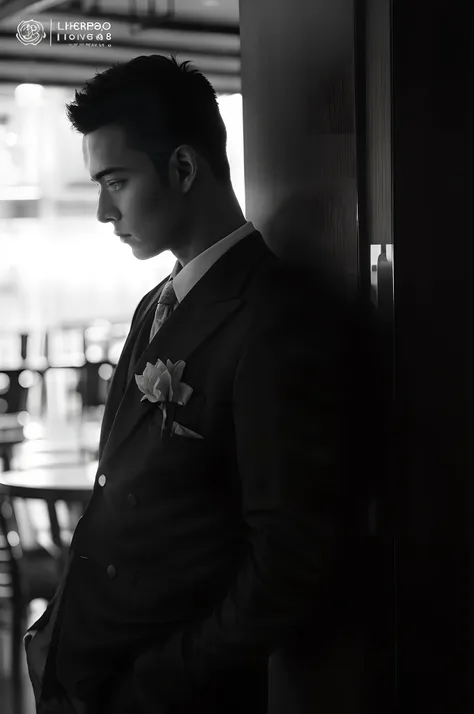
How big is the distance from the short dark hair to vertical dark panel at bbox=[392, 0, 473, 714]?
0.27 m

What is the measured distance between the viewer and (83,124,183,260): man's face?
1256 mm

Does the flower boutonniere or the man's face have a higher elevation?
the man's face

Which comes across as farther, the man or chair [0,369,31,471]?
chair [0,369,31,471]

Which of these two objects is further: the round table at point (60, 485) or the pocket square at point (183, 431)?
the round table at point (60, 485)

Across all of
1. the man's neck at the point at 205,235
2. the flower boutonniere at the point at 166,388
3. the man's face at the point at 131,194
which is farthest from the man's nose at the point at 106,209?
the flower boutonniere at the point at 166,388

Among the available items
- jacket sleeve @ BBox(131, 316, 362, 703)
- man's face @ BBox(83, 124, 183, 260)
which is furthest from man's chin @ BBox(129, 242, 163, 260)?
jacket sleeve @ BBox(131, 316, 362, 703)

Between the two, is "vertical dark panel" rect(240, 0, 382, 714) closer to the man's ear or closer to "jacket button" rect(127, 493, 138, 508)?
the man's ear

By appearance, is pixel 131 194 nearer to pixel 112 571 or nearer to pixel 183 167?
pixel 183 167

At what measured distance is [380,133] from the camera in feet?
4.10

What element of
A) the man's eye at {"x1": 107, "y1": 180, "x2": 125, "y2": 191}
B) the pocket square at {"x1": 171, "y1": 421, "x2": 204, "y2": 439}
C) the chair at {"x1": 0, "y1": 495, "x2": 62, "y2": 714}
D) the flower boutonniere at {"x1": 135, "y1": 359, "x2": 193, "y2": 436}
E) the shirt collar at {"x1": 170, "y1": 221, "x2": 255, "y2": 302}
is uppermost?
the man's eye at {"x1": 107, "y1": 180, "x2": 125, "y2": 191}

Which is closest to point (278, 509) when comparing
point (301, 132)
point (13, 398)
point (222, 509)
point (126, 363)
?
point (222, 509)

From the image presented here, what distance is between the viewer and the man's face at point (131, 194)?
1.26 metres

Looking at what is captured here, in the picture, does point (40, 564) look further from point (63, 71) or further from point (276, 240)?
point (63, 71)

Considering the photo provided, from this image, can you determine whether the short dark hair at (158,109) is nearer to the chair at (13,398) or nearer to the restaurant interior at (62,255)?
the restaurant interior at (62,255)
